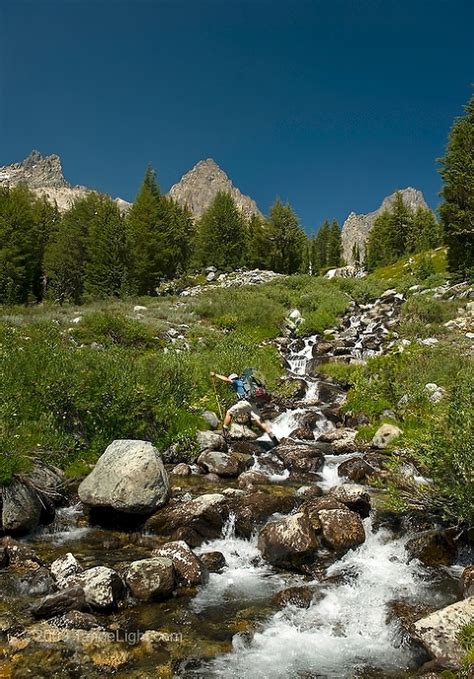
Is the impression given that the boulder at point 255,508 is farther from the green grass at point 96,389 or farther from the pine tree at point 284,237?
the pine tree at point 284,237

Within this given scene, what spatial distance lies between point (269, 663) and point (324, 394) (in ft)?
47.6

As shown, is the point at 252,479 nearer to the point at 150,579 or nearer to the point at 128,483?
the point at 128,483

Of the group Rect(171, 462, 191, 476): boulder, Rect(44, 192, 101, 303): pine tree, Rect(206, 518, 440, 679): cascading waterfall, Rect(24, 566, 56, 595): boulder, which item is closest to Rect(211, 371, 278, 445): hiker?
Rect(171, 462, 191, 476): boulder

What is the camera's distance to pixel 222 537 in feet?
30.8

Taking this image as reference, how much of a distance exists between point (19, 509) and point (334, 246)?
110 metres

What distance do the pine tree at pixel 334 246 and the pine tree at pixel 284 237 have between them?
1741 inches

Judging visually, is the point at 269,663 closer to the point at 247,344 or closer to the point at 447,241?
the point at 247,344

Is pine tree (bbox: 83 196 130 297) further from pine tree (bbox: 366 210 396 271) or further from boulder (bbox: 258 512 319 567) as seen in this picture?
pine tree (bbox: 366 210 396 271)

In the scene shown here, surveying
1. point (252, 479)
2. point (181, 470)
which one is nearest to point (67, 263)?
point (181, 470)

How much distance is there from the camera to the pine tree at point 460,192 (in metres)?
35.4

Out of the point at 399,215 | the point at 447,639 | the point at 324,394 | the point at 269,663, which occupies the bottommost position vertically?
the point at 269,663

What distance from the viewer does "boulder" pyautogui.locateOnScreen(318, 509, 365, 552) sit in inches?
342

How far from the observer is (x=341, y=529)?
8.91m

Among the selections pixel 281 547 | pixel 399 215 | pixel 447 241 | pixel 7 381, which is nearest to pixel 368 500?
pixel 281 547
